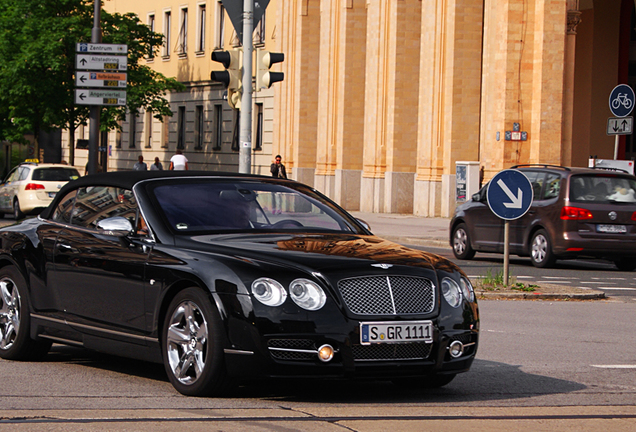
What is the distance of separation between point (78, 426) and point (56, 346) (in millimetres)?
3789

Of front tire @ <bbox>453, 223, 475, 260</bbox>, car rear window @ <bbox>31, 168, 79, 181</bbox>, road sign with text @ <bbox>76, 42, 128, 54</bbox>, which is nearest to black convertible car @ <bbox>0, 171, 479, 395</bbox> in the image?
front tire @ <bbox>453, 223, 475, 260</bbox>

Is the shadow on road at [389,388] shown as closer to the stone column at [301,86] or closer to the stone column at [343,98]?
the stone column at [343,98]

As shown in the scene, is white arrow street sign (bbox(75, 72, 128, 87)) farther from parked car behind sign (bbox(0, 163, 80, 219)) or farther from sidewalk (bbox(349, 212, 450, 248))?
parked car behind sign (bbox(0, 163, 80, 219))

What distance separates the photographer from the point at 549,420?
6.46 m

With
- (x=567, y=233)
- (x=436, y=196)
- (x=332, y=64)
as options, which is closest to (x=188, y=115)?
(x=332, y=64)

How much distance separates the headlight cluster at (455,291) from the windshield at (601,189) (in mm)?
12148

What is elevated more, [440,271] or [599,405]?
[440,271]

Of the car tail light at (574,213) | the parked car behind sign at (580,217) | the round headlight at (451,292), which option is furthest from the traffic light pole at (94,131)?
the round headlight at (451,292)

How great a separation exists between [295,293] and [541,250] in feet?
43.5

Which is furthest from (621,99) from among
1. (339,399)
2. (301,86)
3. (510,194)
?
(301,86)

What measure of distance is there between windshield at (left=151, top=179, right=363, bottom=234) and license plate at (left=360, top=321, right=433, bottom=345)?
1312 millimetres

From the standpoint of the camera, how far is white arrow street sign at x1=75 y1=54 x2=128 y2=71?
24328mm

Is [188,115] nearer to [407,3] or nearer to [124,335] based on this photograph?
[407,3]

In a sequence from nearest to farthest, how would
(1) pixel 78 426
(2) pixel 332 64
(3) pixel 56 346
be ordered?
(1) pixel 78 426
(3) pixel 56 346
(2) pixel 332 64
